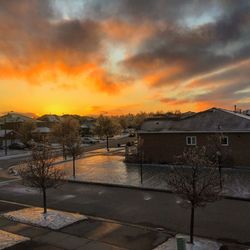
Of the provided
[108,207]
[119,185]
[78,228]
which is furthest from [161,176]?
[78,228]

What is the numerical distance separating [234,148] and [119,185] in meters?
11.9

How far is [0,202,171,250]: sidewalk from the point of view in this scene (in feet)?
40.2

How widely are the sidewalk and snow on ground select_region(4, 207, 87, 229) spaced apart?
0.33m

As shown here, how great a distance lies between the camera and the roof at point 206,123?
30.8 metres

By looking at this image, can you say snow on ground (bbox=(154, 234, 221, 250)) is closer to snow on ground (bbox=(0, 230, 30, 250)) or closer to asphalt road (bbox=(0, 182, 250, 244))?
asphalt road (bbox=(0, 182, 250, 244))

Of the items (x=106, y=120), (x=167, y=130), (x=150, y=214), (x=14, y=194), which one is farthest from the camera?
(x=106, y=120)

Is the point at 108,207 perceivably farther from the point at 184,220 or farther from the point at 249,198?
the point at 249,198

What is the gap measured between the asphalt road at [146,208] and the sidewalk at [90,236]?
133 cm

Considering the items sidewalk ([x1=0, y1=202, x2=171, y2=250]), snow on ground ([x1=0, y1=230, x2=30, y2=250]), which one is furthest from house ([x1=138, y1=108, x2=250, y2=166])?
snow on ground ([x1=0, y1=230, x2=30, y2=250])

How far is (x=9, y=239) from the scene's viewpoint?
12.9 meters

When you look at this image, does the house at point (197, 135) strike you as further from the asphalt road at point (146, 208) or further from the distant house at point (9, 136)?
the distant house at point (9, 136)

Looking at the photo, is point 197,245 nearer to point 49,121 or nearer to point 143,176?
point 143,176

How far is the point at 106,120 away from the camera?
194 feet

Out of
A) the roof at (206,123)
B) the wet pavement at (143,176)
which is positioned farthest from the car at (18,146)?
the roof at (206,123)
